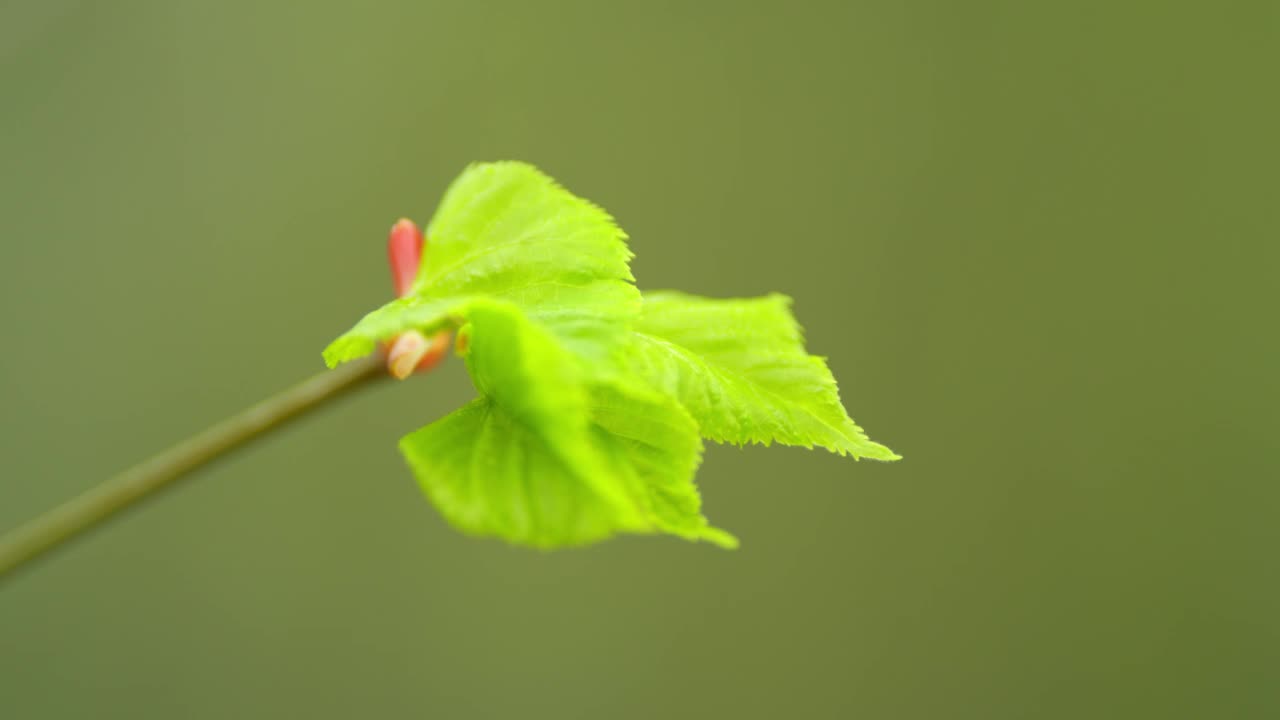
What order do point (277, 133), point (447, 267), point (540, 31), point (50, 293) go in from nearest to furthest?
point (447, 267) → point (50, 293) → point (277, 133) → point (540, 31)

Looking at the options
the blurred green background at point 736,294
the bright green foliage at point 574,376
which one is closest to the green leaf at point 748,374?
the bright green foliage at point 574,376

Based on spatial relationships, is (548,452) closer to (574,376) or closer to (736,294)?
(574,376)

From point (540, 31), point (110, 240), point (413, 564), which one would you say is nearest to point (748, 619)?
point (413, 564)

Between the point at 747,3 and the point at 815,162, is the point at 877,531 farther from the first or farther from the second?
the point at 747,3

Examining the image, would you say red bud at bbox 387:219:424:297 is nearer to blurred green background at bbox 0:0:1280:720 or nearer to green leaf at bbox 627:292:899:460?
green leaf at bbox 627:292:899:460

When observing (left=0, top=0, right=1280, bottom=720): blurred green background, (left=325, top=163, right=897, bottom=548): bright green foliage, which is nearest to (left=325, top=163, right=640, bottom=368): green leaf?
(left=325, top=163, right=897, bottom=548): bright green foliage

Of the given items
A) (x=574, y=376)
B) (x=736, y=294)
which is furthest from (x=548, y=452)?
(x=736, y=294)

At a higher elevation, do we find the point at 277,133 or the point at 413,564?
the point at 277,133
